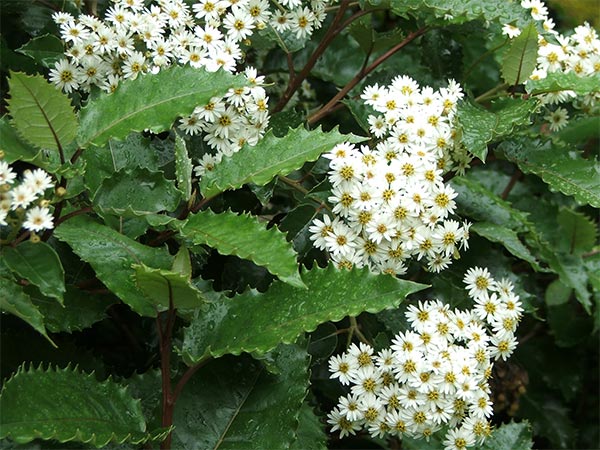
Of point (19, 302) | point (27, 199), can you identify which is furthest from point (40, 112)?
point (19, 302)

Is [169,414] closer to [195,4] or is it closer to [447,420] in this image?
[447,420]

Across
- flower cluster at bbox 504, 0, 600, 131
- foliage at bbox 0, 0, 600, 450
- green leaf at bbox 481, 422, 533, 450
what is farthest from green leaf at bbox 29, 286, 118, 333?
flower cluster at bbox 504, 0, 600, 131

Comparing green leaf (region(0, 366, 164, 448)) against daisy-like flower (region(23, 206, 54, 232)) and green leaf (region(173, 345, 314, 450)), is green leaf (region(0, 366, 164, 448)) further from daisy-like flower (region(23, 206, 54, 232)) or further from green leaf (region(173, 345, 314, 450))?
daisy-like flower (region(23, 206, 54, 232))

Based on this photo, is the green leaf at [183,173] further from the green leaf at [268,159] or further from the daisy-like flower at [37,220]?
the daisy-like flower at [37,220]

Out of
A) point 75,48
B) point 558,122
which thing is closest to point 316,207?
point 75,48

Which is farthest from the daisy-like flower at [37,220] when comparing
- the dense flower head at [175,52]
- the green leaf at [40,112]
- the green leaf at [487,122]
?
the green leaf at [487,122]

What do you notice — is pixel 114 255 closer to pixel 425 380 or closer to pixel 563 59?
pixel 425 380
